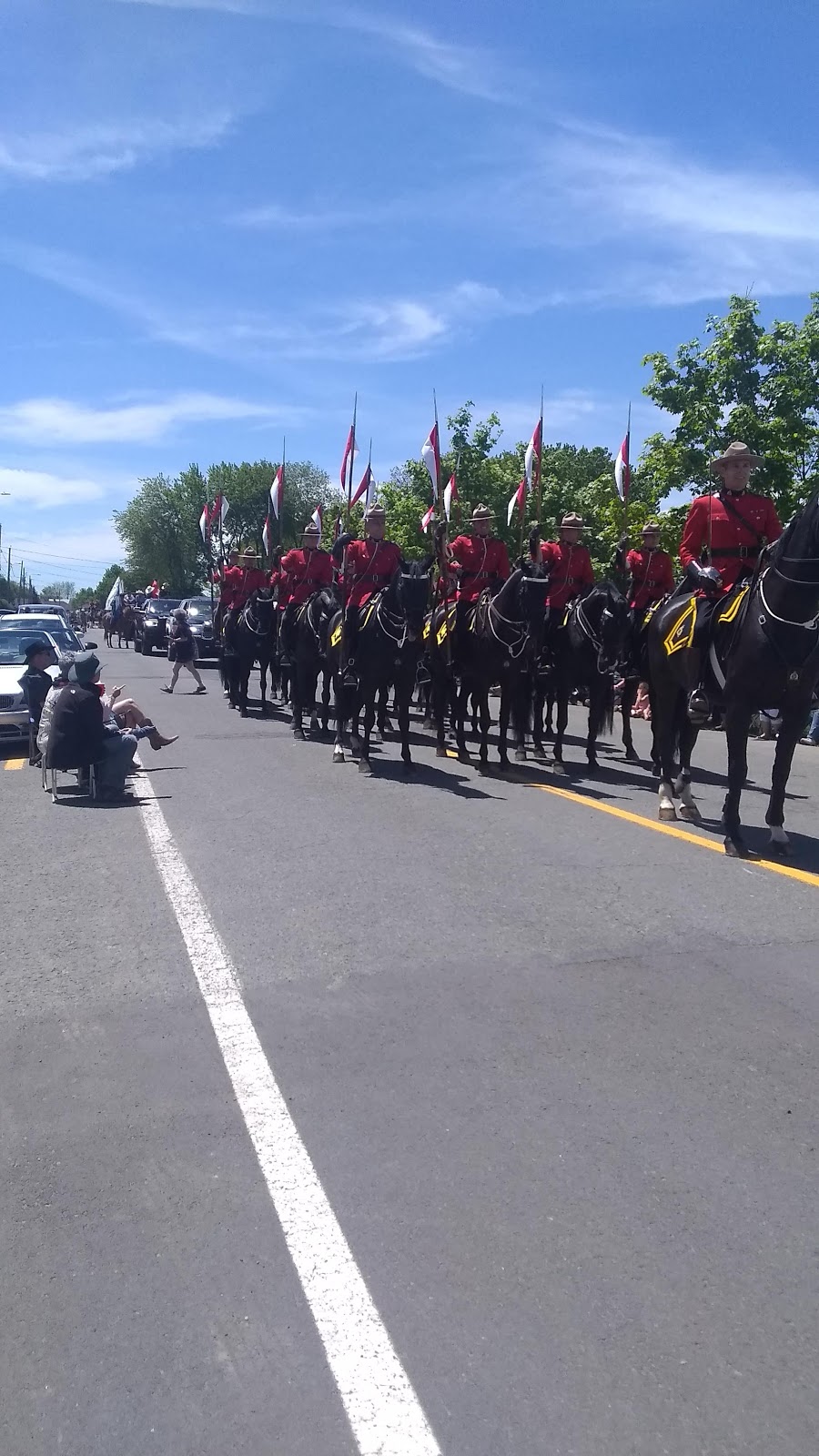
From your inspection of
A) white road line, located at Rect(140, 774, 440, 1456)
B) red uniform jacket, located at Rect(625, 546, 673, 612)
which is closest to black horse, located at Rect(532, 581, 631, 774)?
red uniform jacket, located at Rect(625, 546, 673, 612)

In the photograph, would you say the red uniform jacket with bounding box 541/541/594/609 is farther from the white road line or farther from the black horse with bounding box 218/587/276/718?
the white road line

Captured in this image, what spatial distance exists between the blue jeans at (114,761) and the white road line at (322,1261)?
597 cm

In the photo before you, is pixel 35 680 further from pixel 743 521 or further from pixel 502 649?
pixel 743 521

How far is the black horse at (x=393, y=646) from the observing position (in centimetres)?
1338

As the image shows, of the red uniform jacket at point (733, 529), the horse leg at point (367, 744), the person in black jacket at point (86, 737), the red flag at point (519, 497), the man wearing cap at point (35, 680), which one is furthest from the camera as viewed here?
the red flag at point (519, 497)

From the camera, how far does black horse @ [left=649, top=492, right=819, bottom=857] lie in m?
8.64

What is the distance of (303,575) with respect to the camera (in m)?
19.1

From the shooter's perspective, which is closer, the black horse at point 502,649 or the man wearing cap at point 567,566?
the black horse at point 502,649

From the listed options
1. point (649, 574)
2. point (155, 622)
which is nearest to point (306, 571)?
point (649, 574)

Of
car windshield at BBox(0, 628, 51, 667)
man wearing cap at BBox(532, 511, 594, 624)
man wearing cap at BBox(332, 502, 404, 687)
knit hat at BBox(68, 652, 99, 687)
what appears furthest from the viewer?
car windshield at BBox(0, 628, 51, 667)

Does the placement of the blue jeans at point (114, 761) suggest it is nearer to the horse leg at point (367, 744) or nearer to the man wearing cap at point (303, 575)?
the horse leg at point (367, 744)

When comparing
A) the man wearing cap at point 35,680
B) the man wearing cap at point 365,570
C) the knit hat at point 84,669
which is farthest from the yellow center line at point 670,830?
the man wearing cap at point 35,680

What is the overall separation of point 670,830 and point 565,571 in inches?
227

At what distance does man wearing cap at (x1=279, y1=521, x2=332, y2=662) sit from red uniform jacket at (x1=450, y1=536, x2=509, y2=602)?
130 inches
